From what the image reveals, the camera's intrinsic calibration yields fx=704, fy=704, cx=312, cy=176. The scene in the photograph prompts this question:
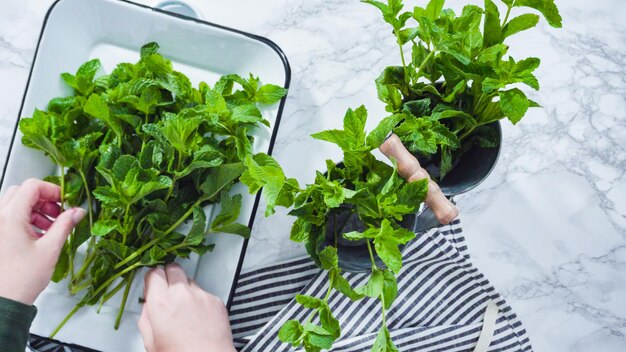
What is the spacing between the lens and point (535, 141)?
80cm

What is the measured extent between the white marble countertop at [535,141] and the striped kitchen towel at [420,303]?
28mm

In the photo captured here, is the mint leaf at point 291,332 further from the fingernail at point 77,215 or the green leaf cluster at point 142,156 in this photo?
the fingernail at point 77,215

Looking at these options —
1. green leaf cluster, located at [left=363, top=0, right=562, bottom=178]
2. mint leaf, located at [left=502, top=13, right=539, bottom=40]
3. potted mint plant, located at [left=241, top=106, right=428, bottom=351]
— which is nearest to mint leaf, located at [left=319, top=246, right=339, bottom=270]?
potted mint plant, located at [left=241, top=106, right=428, bottom=351]

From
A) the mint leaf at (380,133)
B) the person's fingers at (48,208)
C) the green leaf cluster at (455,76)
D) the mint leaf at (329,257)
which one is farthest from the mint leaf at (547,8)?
the person's fingers at (48,208)

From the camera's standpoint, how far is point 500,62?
0.51 meters

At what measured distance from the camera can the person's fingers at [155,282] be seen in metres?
0.68

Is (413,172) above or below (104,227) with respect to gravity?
above

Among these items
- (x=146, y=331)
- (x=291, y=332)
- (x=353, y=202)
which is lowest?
(x=146, y=331)

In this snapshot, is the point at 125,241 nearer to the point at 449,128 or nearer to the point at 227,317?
the point at 227,317

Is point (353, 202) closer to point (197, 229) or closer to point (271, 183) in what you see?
point (271, 183)

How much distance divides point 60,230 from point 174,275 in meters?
0.12

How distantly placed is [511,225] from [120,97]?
17.6 inches

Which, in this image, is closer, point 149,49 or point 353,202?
point 353,202

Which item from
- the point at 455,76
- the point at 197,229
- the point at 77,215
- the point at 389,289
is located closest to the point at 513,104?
the point at 455,76
